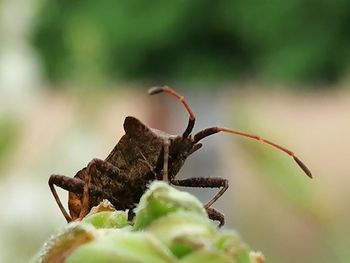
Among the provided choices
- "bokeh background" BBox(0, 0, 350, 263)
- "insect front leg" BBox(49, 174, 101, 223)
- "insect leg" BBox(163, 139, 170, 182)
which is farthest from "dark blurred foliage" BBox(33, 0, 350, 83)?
"insect leg" BBox(163, 139, 170, 182)

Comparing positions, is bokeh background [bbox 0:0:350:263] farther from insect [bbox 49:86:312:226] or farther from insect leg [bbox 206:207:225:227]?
insect leg [bbox 206:207:225:227]

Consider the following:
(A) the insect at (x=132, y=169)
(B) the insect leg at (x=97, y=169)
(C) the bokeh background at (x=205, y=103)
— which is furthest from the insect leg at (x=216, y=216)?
(C) the bokeh background at (x=205, y=103)

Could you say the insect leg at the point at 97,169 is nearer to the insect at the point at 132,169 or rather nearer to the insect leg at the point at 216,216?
the insect at the point at 132,169

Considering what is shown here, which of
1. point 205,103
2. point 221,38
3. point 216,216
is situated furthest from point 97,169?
point 221,38

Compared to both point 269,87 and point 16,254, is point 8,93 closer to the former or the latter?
point 16,254

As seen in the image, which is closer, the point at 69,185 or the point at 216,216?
the point at 216,216

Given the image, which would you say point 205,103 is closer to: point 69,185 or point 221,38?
point 69,185
